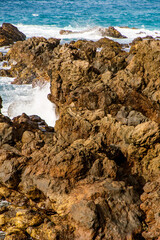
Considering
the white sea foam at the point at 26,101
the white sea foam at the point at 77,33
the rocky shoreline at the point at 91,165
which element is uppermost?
the rocky shoreline at the point at 91,165

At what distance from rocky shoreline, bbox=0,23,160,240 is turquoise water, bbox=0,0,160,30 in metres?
43.8

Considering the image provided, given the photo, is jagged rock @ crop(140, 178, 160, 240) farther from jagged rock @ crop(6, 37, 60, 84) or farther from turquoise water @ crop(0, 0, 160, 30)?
turquoise water @ crop(0, 0, 160, 30)

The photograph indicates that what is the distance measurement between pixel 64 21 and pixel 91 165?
55.9m

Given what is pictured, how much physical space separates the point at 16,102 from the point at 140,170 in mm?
13240

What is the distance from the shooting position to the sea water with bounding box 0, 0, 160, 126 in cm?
2097

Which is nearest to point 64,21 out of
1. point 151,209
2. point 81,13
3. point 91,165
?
point 81,13

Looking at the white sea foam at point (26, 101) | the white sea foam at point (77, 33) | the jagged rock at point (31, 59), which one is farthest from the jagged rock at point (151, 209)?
the white sea foam at point (77, 33)

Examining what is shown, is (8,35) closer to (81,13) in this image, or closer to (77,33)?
(77,33)

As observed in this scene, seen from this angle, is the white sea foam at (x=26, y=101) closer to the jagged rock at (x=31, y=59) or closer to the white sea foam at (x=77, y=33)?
the jagged rock at (x=31, y=59)

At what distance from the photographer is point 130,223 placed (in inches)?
248

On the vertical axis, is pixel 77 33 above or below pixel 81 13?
below

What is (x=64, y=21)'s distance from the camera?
58656 mm

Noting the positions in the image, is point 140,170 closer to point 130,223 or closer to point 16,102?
point 130,223

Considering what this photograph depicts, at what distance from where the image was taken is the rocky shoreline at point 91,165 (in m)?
6.26
